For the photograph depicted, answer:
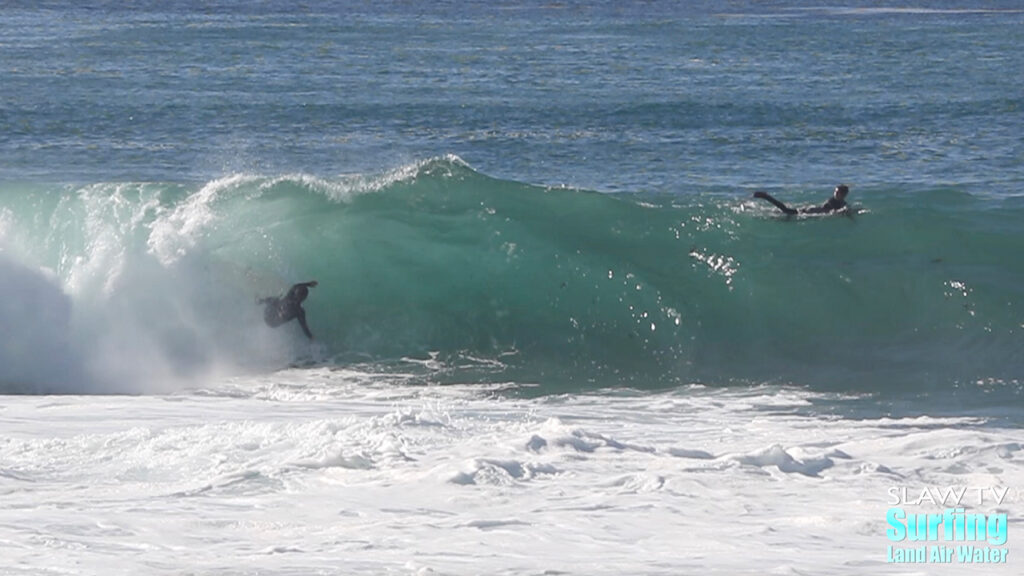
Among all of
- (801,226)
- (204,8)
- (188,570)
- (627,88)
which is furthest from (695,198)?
(204,8)

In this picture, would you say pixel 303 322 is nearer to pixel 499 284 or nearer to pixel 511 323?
pixel 511 323

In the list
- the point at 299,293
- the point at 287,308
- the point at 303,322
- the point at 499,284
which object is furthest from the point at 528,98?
the point at 303,322

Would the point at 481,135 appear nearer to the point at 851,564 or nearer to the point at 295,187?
the point at 295,187

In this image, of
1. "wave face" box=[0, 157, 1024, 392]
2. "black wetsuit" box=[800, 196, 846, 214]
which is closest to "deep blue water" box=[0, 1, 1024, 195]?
"black wetsuit" box=[800, 196, 846, 214]

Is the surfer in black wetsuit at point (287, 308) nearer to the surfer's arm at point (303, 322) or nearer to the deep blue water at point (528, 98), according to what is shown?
the surfer's arm at point (303, 322)

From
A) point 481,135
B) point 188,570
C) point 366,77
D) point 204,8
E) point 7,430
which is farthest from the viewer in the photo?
point 204,8

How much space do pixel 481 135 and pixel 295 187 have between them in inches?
299

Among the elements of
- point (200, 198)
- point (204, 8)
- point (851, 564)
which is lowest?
point (851, 564)

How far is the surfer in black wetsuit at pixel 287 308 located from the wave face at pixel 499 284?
0.47 feet

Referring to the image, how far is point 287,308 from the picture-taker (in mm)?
14195

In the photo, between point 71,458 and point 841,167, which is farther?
point 841,167

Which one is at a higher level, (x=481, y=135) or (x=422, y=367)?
(x=481, y=135)

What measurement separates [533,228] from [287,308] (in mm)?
3209

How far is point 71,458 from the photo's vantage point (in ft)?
29.6
